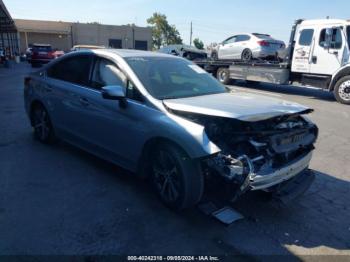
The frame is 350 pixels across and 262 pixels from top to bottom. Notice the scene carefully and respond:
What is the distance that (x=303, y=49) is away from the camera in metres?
12.7

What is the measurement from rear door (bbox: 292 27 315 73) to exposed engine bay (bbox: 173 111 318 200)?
32.7 feet

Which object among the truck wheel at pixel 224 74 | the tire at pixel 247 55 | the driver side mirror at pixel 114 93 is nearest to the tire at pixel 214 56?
the truck wheel at pixel 224 74

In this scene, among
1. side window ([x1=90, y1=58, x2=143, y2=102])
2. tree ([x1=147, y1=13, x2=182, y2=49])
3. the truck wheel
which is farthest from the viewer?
tree ([x1=147, y1=13, x2=182, y2=49])

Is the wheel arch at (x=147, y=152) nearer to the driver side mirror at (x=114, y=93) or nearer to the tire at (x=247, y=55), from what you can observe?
the driver side mirror at (x=114, y=93)

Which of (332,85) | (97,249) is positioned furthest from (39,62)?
(97,249)

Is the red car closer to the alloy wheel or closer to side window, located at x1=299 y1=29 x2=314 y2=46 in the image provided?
side window, located at x1=299 y1=29 x2=314 y2=46

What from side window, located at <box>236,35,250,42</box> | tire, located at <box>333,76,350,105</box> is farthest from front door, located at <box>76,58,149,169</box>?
side window, located at <box>236,35,250,42</box>

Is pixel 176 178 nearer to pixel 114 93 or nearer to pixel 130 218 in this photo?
pixel 130 218

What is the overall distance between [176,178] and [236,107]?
966 mm

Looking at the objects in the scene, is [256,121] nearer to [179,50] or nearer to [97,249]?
[97,249]

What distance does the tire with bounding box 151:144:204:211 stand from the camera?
10.9 feet

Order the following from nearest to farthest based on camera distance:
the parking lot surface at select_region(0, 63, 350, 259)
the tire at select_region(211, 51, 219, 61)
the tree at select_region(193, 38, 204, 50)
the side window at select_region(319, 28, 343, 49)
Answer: the parking lot surface at select_region(0, 63, 350, 259), the side window at select_region(319, 28, 343, 49), the tire at select_region(211, 51, 219, 61), the tree at select_region(193, 38, 204, 50)

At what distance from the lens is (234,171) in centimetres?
313

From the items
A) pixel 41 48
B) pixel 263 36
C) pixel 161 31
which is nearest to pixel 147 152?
pixel 263 36
